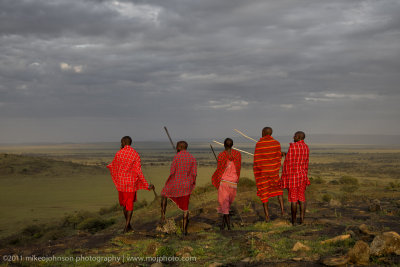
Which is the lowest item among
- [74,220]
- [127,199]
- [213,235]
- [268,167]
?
[74,220]

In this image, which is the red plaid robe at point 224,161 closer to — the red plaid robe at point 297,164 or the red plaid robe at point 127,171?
the red plaid robe at point 297,164

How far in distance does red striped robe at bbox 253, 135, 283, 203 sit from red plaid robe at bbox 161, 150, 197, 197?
175cm

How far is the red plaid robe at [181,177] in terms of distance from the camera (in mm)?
8234

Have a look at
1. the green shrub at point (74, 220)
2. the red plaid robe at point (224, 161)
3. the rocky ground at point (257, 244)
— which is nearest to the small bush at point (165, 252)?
the rocky ground at point (257, 244)

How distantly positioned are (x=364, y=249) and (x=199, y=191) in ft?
46.9

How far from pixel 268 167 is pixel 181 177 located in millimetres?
2176

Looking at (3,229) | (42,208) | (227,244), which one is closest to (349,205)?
(227,244)

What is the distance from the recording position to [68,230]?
1305cm

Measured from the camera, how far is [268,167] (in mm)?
8820

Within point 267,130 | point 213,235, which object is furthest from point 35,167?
point 267,130

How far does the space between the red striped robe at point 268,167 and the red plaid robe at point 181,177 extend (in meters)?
1.75

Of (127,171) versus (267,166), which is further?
(267,166)

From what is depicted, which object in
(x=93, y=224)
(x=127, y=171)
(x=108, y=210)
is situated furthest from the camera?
(x=108, y=210)

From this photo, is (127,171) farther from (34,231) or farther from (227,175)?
(34,231)
